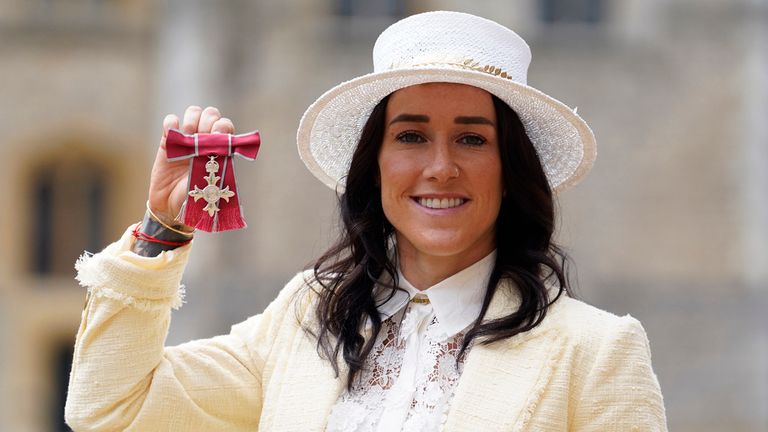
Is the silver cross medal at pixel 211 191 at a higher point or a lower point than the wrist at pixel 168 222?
higher

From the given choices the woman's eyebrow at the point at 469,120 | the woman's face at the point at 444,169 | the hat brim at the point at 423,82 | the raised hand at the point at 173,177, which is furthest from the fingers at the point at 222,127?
the woman's eyebrow at the point at 469,120

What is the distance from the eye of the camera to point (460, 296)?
3.17 m

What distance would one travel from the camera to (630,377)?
9.56 feet

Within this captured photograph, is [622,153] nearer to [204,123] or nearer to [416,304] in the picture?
[416,304]

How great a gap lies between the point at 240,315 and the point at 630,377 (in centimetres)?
1100

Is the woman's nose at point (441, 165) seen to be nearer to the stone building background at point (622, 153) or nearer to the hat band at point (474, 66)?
the hat band at point (474, 66)

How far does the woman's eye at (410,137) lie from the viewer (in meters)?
3.15

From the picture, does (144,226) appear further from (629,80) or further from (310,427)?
(629,80)

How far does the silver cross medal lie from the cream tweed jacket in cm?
12

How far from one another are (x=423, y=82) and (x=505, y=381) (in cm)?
64

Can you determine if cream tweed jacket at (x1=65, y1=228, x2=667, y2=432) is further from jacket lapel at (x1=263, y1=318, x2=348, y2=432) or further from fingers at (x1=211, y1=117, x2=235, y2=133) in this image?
fingers at (x1=211, y1=117, x2=235, y2=133)

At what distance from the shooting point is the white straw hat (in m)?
3.09

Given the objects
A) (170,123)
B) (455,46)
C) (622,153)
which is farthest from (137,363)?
(622,153)

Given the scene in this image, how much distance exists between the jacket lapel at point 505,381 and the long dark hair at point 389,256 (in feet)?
0.09
